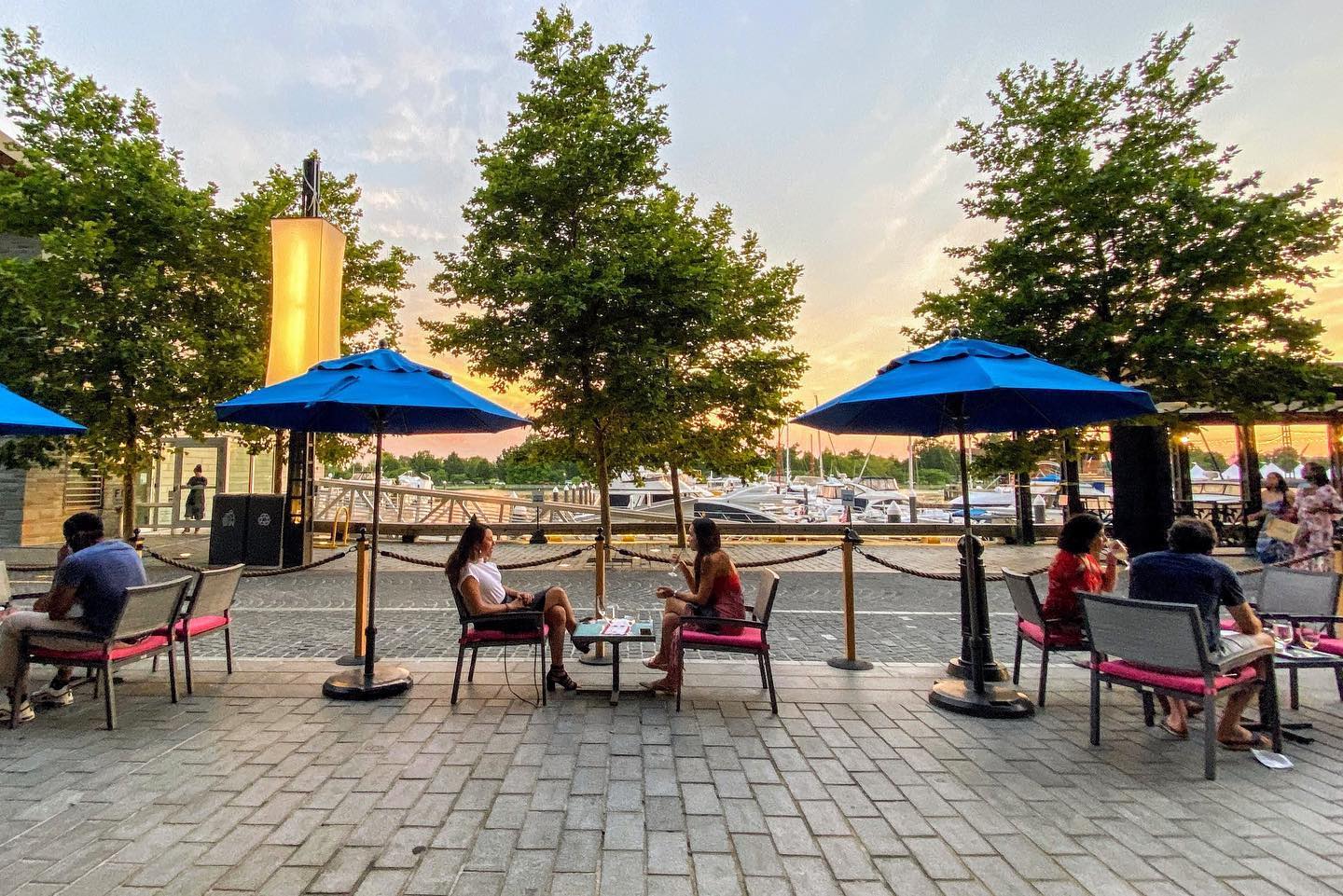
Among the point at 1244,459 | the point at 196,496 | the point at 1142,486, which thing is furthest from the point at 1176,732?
the point at 196,496

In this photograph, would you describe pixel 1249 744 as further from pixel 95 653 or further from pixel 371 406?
pixel 95 653

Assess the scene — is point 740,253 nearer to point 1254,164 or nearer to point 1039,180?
point 1039,180

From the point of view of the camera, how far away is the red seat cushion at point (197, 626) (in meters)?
4.75

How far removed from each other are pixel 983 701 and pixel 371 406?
5.44m

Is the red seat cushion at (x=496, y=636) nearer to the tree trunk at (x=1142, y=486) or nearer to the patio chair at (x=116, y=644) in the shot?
the patio chair at (x=116, y=644)

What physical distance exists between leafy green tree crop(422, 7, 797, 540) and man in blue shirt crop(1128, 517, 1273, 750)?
8.65 m

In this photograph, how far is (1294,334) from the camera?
11.5m

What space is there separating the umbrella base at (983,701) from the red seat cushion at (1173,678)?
28.7 inches

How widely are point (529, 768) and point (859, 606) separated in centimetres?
654

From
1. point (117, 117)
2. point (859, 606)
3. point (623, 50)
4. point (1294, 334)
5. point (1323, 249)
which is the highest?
point (623, 50)

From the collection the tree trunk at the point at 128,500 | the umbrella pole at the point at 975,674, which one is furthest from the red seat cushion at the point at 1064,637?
the tree trunk at the point at 128,500

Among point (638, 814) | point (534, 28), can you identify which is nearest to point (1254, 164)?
point (534, 28)

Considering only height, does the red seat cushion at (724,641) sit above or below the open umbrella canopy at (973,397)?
below

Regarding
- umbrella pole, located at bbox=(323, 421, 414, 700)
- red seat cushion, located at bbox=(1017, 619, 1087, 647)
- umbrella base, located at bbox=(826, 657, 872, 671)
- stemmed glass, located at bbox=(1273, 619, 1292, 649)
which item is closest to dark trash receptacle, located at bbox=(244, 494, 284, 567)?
umbrella pole, located at bbox=(323, 421, 414, 700)
